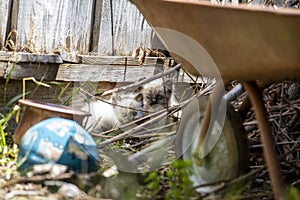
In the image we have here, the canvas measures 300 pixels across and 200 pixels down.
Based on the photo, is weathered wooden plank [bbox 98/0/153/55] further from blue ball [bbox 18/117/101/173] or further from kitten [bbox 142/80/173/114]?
blue ball [bbox 18/117/101/173]

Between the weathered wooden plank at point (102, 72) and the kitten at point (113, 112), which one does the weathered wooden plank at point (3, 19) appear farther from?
the kitten at point (113, 112)

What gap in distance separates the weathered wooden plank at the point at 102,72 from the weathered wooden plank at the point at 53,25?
10 cm

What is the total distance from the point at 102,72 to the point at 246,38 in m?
1.74

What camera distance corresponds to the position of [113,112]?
3.30 meters

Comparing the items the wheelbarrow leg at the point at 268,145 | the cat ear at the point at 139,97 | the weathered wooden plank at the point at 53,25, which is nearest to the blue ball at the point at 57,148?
the wheelbarrow leg at the point at 268,145

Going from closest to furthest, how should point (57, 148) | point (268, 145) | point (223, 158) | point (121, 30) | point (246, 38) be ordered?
point (246, 38)
point (268, 145)
point (223, 158)
point (57, 148)
point (121, 30)

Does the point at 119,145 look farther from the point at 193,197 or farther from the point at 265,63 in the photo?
the point at 265,63

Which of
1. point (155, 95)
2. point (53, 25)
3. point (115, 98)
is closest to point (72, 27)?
point (53, 25)

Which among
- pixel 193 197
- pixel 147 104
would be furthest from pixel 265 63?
pixel 147 104

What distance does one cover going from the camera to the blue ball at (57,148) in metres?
2.08

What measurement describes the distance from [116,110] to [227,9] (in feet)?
5.74

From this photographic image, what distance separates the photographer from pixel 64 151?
82.0 inches

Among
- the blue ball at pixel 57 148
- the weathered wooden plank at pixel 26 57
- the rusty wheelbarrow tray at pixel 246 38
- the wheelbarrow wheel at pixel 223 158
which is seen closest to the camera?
the rusty wheelbarrow tray at pixel 246 38

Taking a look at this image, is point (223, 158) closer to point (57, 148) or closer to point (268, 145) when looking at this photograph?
point (268, 145)
